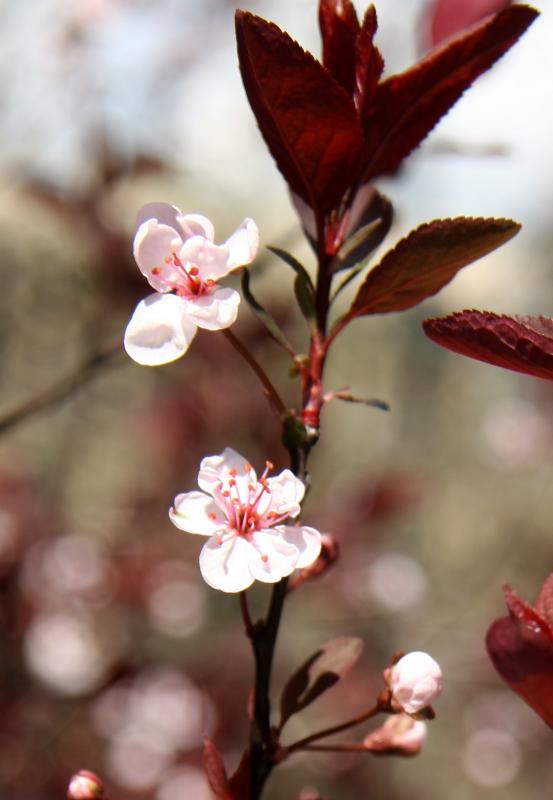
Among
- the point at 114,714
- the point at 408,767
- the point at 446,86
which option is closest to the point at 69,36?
the point at 114,714

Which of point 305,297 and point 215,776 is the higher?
point 305,297

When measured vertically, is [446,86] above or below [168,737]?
above

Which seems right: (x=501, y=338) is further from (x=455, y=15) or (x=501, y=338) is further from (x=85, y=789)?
(x=455, y=15)

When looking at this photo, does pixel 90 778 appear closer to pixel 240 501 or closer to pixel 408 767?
pixel 240 501

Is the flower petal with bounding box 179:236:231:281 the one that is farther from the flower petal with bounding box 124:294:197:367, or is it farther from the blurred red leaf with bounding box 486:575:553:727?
the blurred red leaf with bounding box 486:575:553:727

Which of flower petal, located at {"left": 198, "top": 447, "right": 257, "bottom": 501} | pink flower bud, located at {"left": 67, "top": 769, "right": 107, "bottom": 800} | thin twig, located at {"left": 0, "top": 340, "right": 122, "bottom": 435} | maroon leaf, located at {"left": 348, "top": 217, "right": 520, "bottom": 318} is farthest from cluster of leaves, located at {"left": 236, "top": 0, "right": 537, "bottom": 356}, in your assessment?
thin twig, located at {"left": 0, "top": 340, "right": 122, "bottom": 435}

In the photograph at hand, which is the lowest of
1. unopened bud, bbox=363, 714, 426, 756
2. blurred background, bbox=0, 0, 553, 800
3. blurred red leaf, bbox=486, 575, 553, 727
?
blurred background, bbox=0, 0, 553, 800

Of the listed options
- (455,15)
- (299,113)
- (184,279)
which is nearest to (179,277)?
(184,279)
